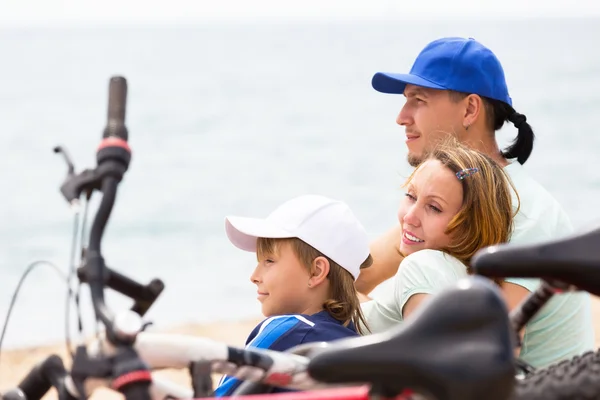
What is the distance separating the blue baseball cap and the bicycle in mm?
1540

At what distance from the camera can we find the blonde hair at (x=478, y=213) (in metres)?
2.41

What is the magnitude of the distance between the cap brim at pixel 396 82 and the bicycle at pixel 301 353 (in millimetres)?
1534

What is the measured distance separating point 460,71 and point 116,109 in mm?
1742

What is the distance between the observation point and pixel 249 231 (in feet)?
8.09

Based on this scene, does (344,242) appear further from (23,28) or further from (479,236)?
(23,28)

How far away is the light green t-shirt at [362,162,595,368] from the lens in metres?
2.31

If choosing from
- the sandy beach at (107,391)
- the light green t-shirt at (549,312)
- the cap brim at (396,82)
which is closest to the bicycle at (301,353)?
the light green t-shirt at (549,312)

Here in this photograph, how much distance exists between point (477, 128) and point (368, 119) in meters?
17.5

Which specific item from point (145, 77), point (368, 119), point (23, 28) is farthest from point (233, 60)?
point (23, 28)

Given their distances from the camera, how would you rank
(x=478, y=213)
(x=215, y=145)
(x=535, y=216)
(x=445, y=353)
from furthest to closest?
1. (x=215, y=145)
2. (x=535, y=216)
3. (x=478, y=213)
4. (x=445, y=353)

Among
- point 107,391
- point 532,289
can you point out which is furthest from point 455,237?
point 107,391

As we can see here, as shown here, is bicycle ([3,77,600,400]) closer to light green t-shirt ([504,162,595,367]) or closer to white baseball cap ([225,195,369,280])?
white baseball cap ([225,195,369,280])

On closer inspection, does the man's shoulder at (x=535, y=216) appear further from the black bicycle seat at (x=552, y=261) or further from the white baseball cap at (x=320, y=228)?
the black bicycle seat at (x=552, y=261)

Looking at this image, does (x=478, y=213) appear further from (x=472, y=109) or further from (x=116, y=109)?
(x=116, y=109)
